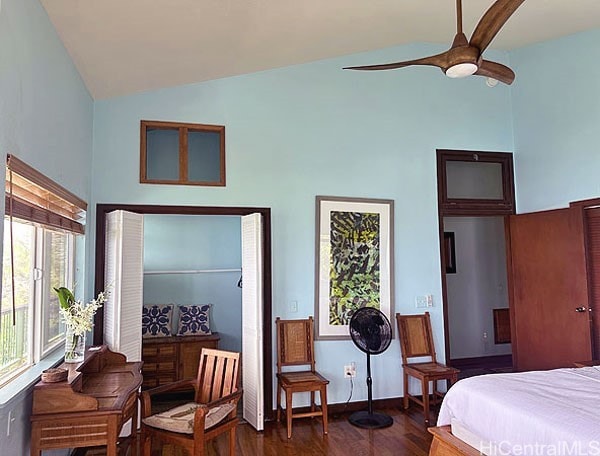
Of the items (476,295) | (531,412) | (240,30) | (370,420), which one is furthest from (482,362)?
(240,30)

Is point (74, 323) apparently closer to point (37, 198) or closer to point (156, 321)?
point (37, 198)

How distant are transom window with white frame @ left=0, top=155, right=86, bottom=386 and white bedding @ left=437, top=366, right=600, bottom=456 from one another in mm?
2448

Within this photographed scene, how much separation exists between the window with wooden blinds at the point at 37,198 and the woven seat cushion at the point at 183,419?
143 centimetres

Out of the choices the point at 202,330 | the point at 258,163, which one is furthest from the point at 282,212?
the point at 202,330

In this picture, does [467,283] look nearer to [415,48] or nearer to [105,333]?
[415,48]

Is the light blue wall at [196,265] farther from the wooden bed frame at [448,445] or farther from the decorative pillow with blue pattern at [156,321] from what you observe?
the wooden bed frame at [448,445]

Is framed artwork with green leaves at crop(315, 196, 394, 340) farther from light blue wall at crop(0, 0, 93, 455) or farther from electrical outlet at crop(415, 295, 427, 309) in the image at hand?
light blue wall at crop(0, 0, 93, 455)

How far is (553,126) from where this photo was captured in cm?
482

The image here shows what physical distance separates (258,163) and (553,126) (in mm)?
3070

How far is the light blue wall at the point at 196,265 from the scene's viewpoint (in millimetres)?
5500

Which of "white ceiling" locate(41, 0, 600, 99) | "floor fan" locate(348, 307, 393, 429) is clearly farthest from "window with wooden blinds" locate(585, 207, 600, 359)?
"floor fan" locate(348, 307, 393, 429)

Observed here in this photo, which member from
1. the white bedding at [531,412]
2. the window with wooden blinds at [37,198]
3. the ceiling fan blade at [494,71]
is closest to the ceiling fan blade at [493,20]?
the ceiling fan blade at [494,71]

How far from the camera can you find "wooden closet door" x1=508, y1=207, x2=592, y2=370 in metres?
4.49

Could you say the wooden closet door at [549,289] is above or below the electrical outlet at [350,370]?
above
